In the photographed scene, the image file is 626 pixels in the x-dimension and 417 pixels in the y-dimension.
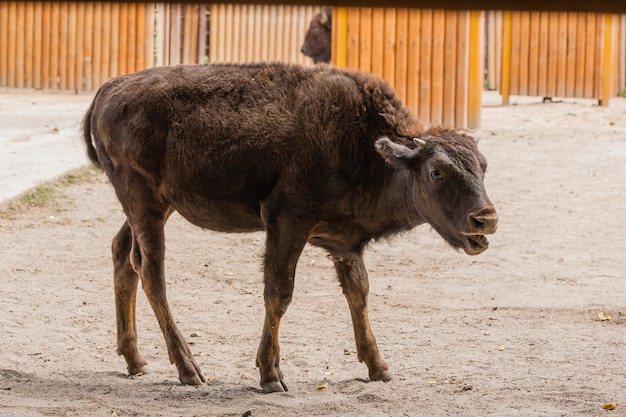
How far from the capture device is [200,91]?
6.48 meters

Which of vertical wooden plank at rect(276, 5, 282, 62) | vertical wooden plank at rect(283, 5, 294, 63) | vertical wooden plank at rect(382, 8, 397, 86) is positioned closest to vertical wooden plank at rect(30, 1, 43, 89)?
vertical wooden plank at rect(276, 5, 282, 62)

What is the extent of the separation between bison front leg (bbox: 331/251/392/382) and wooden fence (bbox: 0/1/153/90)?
1563 centimetres

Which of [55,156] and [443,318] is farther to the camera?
[55,156]

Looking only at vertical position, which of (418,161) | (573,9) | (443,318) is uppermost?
(573,9)

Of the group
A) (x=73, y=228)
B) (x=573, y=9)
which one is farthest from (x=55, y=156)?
(x=573, y=9)

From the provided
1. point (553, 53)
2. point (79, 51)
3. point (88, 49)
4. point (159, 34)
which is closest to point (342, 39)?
point (553, 53)

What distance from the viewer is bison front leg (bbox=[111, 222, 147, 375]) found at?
671cm

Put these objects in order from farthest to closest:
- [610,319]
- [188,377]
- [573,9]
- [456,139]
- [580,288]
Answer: [580,288]
[610,319]
[188,377]
[456,139]
[573,9]

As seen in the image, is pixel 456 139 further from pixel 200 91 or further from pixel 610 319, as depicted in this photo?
pixel 610 319

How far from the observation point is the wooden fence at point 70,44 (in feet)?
70.6

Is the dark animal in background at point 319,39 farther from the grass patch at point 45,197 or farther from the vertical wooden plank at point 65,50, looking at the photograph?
the grass patch at point 45,197

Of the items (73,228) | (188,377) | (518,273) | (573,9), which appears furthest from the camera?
(73,228)

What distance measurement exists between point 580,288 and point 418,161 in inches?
133

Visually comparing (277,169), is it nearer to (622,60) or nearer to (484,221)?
(484,221)
